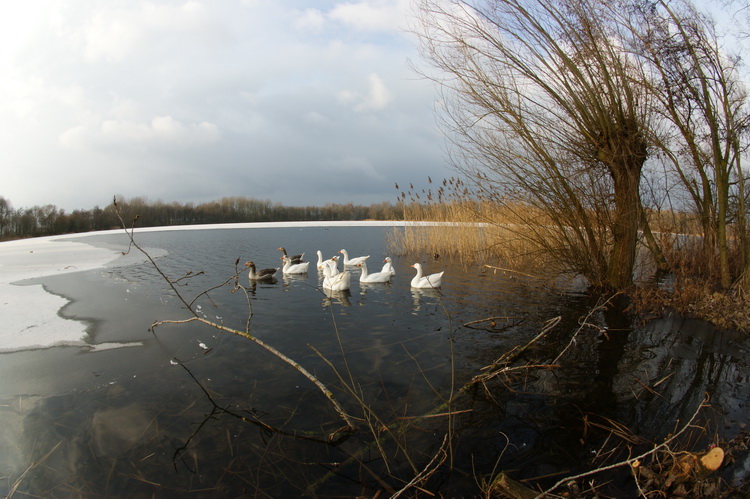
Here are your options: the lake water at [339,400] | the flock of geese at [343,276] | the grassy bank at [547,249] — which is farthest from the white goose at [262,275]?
the grassy bank at [547,249]

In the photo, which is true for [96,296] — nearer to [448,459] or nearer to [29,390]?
[29,390]

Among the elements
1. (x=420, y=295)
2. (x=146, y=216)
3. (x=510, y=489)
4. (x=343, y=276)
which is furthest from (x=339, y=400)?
(x=146, y=216)

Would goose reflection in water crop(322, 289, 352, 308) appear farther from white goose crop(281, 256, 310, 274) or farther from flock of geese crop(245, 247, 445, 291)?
white goose crop(281, 256, 310, 274)

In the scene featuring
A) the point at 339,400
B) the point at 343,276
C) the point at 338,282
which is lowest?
the point at 339,400

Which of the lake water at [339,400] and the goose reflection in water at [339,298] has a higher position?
the goose reflection in water at [339,298]

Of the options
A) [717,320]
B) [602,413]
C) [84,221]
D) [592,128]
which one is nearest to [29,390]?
[602,413]

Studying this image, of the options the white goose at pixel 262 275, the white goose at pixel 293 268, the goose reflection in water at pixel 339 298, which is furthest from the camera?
the white goose at pixel 293 268

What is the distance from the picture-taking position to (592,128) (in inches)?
313

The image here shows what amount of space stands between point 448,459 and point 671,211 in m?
12.1

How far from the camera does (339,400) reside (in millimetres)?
4480

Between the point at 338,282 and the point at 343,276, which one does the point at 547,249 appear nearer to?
the point at 343,276

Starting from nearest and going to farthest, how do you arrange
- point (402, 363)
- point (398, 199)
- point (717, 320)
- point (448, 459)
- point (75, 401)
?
point (448, 459), point (75, 401), point (402, 363), point (717, 320), point (398, 199)

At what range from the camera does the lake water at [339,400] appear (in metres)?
3.36

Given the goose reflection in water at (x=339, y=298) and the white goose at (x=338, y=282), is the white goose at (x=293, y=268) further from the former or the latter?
the goose reflection in water at (x=339, y=298)
